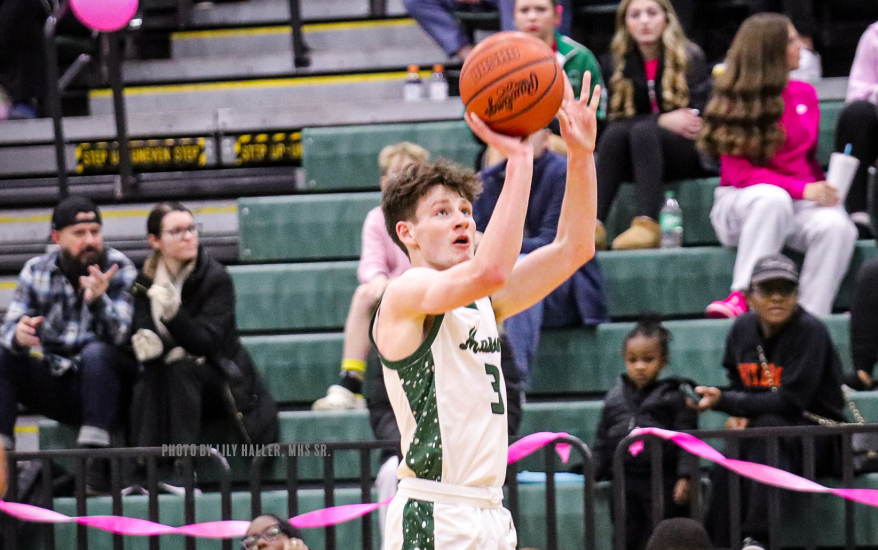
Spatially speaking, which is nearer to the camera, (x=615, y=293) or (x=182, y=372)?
(x=182, y=372)

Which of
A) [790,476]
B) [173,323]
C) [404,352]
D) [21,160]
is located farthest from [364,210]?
[404,352]

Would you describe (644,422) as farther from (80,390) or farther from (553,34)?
(80,390)

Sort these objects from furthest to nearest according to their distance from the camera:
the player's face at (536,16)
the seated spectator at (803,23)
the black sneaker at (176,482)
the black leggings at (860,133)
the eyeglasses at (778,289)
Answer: the seated spectator at (803,23), the player's face at (536,16), the black leggings at (860,133), the black sneaker at (176,482), the eyeglasses at (778,289)

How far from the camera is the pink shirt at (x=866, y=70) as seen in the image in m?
6.92

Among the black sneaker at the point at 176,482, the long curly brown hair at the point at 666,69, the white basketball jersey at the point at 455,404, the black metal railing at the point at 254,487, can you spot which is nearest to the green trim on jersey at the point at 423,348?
the white basketball jersey at the point at 455,404

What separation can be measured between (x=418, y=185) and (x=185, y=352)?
3.08 meters

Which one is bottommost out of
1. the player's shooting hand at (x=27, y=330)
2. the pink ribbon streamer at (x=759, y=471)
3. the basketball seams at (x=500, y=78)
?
the pink ribbon streamer at (x=759, y=471)

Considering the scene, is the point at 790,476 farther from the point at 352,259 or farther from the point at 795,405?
the point at 352,259

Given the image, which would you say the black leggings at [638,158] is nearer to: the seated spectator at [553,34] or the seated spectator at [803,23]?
the seated spectator at [553,34]

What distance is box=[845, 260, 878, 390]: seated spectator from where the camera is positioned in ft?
19.3

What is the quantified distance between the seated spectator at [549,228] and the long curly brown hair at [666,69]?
2.06 feet

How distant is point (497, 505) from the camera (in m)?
3.40

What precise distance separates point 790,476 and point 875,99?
2.62 m

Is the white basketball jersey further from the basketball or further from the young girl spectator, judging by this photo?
the young girl spectator
